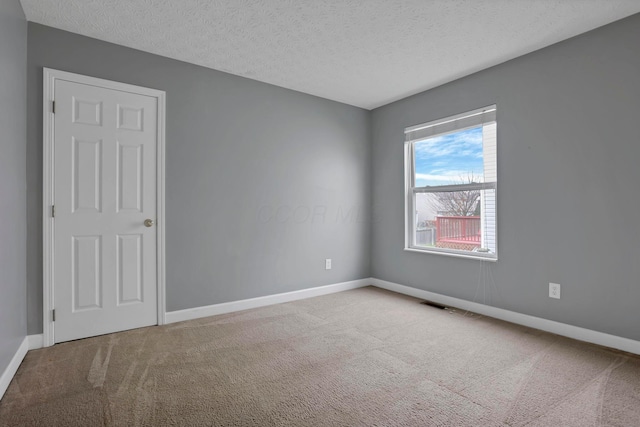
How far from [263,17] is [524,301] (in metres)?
3.35

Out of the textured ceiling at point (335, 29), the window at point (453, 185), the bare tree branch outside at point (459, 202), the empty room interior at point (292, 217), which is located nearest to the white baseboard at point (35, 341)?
the empty room interior at point (292, 217)

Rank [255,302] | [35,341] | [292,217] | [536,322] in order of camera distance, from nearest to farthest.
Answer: [35,341]
[536,322]
[255,302]
[292,217]

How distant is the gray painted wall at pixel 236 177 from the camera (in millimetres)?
2754

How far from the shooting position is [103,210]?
285 cm

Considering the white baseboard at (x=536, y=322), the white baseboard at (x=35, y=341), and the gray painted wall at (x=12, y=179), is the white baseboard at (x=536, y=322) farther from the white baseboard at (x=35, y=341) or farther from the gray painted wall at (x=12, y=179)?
the gray painted wall at (x=12, y=179)

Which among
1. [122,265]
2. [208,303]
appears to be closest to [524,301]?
[208,303]

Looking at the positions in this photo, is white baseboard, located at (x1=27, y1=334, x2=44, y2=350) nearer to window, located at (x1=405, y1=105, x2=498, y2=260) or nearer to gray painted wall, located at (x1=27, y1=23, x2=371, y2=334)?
gray painted wall, located at (x1=27, y1=23, x2=371, y2=334)

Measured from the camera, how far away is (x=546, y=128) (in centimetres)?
296

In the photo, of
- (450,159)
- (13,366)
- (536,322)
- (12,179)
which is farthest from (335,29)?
(13,366)

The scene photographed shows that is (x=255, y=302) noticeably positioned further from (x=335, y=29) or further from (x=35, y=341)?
(x=335, y=29)

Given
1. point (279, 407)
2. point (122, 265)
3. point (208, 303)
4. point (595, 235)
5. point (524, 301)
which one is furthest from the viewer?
point (208, 303)

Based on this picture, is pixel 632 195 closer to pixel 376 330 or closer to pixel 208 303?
pixel 376 330

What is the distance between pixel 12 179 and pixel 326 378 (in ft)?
8.04

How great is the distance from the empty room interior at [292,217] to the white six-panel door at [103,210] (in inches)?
0.6
